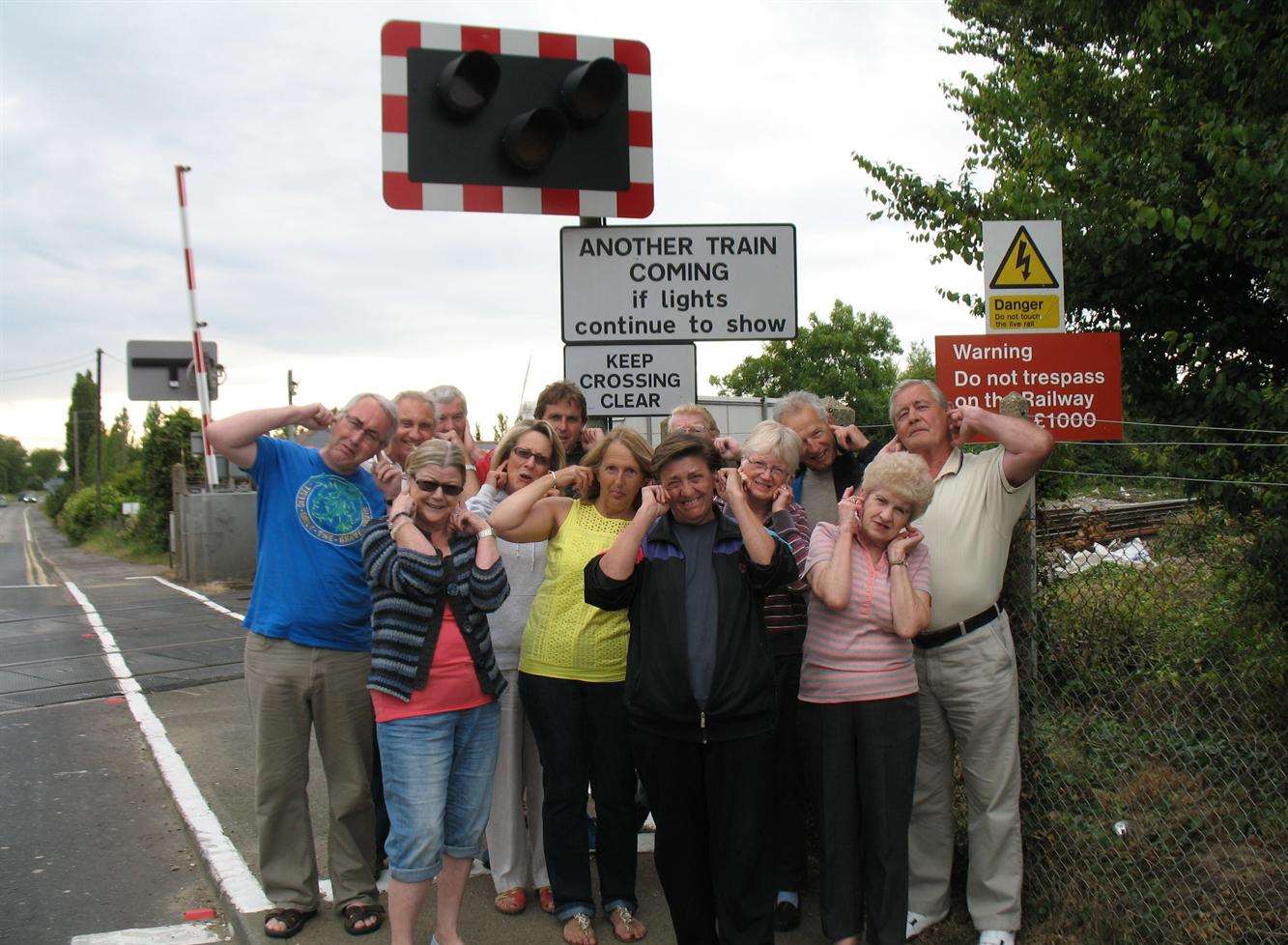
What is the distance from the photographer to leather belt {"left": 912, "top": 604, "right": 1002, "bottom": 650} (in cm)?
362

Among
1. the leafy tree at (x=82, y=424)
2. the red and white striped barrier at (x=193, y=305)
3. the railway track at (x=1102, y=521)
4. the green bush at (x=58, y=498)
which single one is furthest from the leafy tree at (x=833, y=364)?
the leafy tree at (x=82, y=424)

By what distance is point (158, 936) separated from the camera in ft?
13.9

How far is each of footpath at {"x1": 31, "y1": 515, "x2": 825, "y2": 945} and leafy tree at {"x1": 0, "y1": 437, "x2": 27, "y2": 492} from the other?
551ft

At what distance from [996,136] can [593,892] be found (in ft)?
20.7

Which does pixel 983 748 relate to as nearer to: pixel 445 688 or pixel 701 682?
pixel 701 682

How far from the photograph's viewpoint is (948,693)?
3645 mm

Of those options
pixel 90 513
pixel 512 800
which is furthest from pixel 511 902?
pixel 90 513

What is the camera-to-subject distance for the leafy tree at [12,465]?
158 meters

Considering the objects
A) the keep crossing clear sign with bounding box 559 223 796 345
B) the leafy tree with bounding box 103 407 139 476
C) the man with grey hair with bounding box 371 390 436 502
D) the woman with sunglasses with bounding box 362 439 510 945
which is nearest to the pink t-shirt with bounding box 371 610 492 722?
the woman with sunglasses with bounding box 362 439 510 945

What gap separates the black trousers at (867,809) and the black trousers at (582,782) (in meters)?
0.75

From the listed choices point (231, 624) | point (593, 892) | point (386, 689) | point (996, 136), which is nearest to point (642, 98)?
point (386, 689)

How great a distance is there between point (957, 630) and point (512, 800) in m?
1.88

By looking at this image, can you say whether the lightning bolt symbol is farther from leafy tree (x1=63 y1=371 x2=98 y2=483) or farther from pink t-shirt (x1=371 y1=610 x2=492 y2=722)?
leafy tree (x1=63 y1=371 x2=98 y2=483)

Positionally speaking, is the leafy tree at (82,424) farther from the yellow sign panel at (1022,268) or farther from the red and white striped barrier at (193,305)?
the yellow sign panel at (1022,268)
